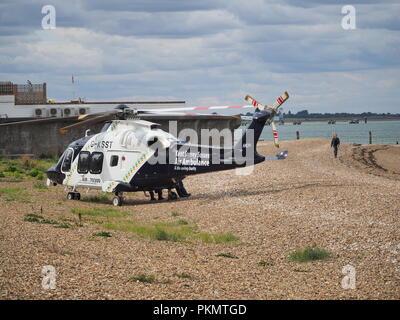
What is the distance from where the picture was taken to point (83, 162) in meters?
28.1

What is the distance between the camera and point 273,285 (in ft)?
44.8

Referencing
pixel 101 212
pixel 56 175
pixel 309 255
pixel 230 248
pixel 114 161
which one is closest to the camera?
pixel 309 255

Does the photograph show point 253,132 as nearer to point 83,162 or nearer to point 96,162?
point 96,162

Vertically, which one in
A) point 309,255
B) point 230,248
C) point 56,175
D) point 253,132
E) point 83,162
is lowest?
point 230,248

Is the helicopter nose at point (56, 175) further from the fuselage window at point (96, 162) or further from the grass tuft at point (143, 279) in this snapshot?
the grass tuft at point (143, 279)

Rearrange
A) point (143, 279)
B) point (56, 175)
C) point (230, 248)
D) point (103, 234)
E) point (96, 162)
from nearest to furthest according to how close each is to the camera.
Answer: point (143, 279)
point (230, 248)
point (103, 234)
point (96, 162)
point (56, 175)

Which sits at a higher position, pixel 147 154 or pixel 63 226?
pixel 147 154

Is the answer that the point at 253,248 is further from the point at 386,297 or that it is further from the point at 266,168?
the point at 266,168

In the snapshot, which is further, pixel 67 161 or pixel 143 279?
pixel 67 161

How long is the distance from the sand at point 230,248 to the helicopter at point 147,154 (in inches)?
43.8

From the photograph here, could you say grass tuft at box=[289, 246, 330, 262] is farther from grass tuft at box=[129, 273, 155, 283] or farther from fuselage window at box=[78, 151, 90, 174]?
fuselage window at box=[78, 151, 90, 174]

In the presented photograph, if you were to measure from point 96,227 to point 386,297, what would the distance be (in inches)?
419

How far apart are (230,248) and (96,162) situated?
11.0 metres

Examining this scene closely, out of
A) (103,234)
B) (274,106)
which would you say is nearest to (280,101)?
(274,106)
